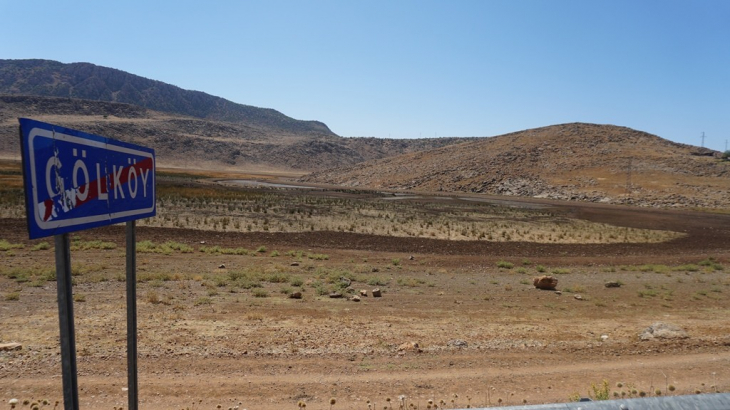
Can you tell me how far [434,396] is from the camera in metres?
6.44

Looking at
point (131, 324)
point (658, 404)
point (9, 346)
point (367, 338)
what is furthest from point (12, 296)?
point (658, 404)

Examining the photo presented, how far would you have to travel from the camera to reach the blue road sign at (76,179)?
7.82 feet

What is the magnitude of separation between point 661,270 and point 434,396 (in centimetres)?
1844

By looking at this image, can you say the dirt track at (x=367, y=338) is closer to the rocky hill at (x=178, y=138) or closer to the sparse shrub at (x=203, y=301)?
the sparse shrub at (x=203, y=301)

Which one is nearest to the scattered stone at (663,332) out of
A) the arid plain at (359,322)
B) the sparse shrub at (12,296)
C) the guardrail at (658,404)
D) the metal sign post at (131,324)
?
the arid plain at (359,322)

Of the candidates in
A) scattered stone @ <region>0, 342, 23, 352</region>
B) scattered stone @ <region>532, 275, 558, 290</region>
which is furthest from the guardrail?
scattered stone @ <region>532, 275, 558, 290</region>

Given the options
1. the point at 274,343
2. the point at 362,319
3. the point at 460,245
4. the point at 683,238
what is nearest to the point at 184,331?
the point at 274,343

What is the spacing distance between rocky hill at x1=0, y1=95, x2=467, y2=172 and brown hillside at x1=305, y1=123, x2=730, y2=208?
171 ft

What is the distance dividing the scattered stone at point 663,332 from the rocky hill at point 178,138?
155 metres

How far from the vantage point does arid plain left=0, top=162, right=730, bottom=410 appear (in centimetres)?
671

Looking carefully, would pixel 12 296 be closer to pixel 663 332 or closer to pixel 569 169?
pixel 663 332

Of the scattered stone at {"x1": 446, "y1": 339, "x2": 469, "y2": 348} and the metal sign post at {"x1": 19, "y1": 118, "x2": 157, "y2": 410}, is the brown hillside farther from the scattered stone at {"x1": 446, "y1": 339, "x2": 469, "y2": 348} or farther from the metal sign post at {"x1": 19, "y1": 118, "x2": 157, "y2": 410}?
the metal sign post at {"x1": 19, "y1": 118, "x2": 157, "y2": 410}

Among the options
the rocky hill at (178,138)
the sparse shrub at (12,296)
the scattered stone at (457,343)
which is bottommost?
the sparse shrub at (12,296)

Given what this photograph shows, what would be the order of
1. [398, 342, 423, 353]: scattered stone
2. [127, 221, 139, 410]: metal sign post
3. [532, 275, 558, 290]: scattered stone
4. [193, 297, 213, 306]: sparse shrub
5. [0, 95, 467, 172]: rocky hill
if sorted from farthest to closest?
[0, 95, 467, 172]: rocky hill → [532, 275, 558, 290]: scattered stone → [193, 297, 213, 306]: sparse shrub → [398, 342, 423, 353]: scattered stone → [127, 221, 139, 410]: metal sign post
